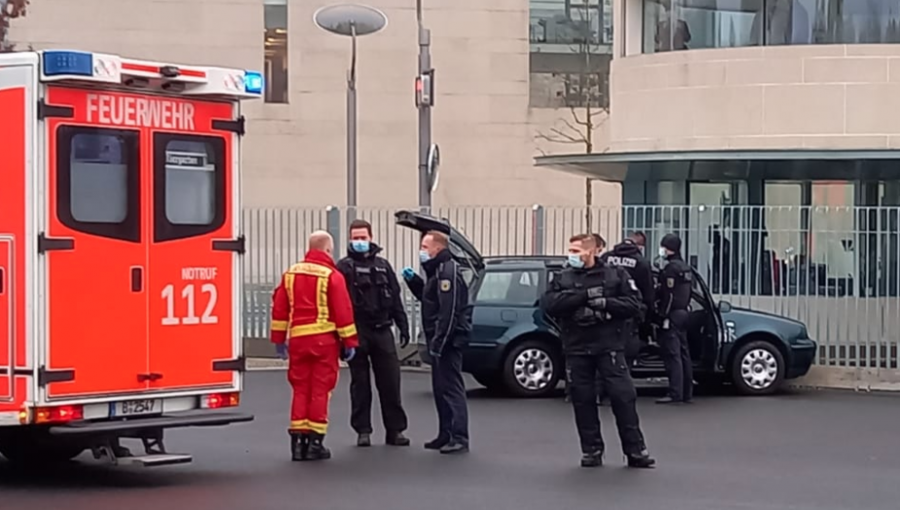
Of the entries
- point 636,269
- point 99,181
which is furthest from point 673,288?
point 99,181

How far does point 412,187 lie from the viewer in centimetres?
4200

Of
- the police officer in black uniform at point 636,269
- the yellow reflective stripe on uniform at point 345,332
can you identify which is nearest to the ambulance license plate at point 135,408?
the yellow reflective stripe on uniform at point 345,332

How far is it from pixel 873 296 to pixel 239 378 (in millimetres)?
10213

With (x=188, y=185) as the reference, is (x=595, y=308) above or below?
below

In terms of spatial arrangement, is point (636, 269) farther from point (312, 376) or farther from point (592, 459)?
point (312, 376)

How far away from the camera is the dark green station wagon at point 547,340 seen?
17391mm

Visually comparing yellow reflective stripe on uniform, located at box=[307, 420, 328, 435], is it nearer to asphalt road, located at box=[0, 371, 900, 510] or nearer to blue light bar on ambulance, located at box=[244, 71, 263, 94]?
asphalt road, located at box=[0, 371, 900, 510]

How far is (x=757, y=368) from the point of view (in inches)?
703

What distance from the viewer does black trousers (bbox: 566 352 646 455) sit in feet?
38.6

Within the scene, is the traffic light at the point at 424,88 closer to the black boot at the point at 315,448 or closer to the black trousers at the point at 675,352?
the black trousers at the point at 675,352

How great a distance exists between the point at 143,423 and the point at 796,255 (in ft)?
36.0

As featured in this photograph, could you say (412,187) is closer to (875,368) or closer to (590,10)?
(590,10)

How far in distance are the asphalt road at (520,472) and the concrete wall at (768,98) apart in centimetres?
667

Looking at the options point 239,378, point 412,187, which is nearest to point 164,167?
point 239,378
